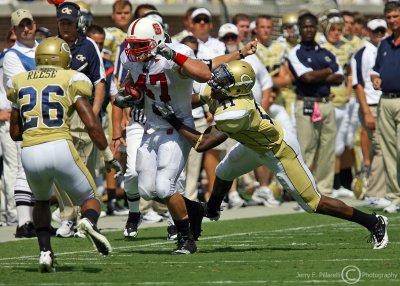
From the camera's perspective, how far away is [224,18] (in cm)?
1862

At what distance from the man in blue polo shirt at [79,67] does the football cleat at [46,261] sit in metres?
3.27

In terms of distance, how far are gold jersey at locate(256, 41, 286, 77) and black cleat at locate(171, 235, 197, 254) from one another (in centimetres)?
679

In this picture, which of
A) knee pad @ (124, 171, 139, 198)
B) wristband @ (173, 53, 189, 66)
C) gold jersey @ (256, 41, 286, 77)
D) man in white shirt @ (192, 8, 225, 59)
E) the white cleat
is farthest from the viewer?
gold jersey @ (256, 41, 286, 77)

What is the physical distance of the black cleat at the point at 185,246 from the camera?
1020cm

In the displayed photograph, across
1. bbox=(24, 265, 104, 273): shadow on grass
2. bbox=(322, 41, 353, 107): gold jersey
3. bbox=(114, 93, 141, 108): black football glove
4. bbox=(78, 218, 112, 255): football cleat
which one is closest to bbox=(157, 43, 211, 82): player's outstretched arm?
bbox=(114, 93, 141, 108): black football glove

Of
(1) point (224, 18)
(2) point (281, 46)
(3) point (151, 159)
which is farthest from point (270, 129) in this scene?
(1) point (224, 18)

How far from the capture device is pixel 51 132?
9.20 meters

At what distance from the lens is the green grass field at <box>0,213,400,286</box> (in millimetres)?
8531

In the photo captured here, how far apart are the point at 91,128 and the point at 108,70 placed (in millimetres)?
4279

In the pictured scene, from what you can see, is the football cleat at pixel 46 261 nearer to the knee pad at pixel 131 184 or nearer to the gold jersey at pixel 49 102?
the gold jersey at pixel 49 102

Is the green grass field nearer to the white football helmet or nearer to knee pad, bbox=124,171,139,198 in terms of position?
knee pad, bbox=124,171,139,198

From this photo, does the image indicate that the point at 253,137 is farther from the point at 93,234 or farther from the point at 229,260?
the point at 93,234

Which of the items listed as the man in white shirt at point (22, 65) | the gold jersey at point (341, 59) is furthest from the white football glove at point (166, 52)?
the gold jersey at point (341, 59)

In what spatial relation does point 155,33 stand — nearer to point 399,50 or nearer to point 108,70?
point 108,70
